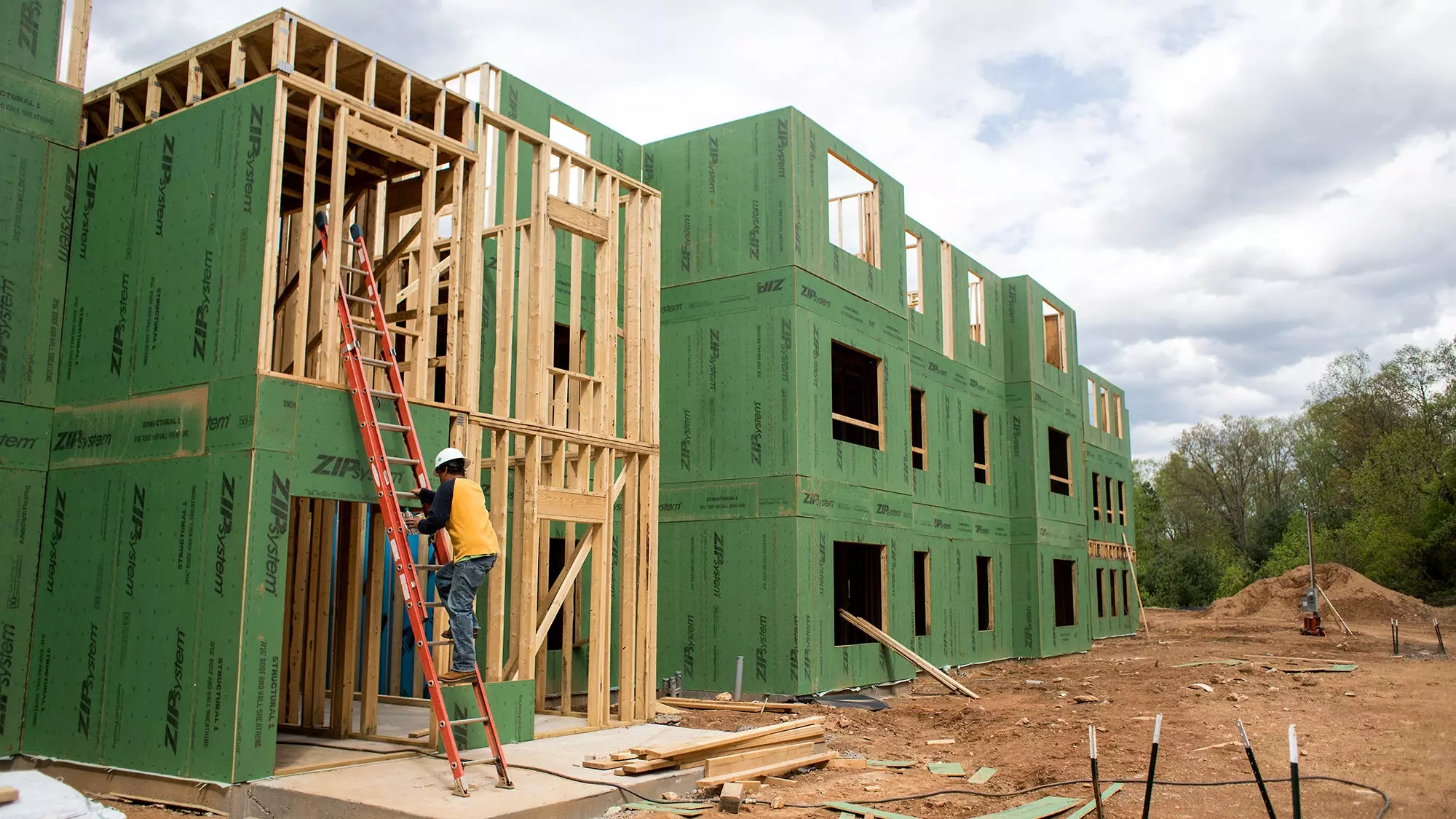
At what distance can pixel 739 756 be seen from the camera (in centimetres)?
834

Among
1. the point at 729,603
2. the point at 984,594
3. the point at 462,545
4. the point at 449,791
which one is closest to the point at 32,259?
the point at 462,545

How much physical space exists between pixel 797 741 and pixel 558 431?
3.61m

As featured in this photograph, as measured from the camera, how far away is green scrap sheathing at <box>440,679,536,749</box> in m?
8.18

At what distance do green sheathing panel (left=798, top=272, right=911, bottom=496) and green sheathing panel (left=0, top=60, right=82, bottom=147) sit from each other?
8.08 m

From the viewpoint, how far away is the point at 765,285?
44.8ft

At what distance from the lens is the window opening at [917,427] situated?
1777 cm

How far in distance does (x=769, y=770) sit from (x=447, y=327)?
5098 millimetres

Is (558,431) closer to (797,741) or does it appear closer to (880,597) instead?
(797,741)

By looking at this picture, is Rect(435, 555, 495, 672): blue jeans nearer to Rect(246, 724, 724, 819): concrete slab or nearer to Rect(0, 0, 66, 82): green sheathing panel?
Rect(246, 724, 724, 819): concrete slab

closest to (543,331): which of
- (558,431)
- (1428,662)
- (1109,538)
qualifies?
(558,431)

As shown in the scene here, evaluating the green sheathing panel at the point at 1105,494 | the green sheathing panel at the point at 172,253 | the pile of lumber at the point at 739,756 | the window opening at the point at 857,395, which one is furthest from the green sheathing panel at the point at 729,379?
the green sheathing panel at the point at 1105,494

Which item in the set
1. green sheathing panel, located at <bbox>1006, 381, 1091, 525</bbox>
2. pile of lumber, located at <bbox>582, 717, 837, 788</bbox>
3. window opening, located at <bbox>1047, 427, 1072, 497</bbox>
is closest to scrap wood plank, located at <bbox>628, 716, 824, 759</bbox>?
pile of lumber, located at <bbox>582, 717, 837, 788</bbox>

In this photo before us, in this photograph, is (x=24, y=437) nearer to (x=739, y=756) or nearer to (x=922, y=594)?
(x=739, y=756)

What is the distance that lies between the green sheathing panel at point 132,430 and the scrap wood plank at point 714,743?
3993 millimetres
